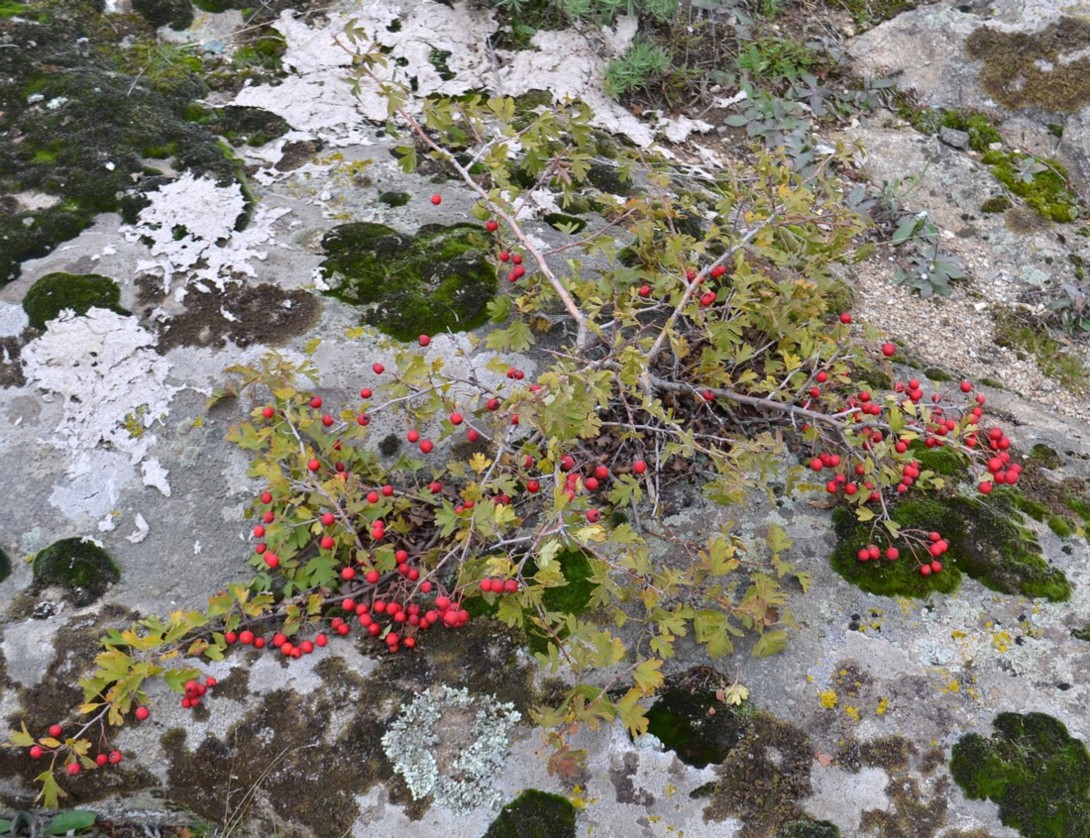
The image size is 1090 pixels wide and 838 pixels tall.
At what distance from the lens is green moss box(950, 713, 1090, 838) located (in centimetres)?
251

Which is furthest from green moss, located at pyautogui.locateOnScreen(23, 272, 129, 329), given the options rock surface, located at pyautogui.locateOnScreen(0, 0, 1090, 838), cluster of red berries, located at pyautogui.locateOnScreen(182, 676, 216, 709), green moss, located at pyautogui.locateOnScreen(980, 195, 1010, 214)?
green moss, located at pyautogui.locateOnScreen(980, 195, 1010, 214)

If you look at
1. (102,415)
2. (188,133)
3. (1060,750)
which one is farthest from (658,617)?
(188,133)

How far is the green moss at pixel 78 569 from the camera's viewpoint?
3.13 m

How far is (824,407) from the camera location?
367cm

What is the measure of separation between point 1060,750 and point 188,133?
481cm

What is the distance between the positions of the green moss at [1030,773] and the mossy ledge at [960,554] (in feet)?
1.70

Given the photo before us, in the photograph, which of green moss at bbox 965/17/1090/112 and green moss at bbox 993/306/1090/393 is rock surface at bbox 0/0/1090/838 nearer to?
green moss at bbox 993/306/1090/393

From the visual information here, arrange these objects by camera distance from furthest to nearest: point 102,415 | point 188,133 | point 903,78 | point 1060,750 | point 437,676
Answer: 1. point 903,78
2. point 188,133
3. point 102,415
4. point 437,676
5. point 1060,750

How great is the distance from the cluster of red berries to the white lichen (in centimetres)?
66

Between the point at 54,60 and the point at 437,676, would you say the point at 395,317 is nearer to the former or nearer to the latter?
the point at 437,676

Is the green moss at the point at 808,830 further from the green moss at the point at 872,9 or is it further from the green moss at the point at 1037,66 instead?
the green moss at the point at 872,9

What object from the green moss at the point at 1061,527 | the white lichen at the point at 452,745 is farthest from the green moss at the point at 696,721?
the green moss at the point at 1061,527

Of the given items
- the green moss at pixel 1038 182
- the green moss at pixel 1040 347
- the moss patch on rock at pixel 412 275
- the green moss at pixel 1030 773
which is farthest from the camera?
the green moss at pixel 1038 182

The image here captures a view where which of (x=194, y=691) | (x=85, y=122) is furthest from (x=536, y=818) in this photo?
(x=85, y=122)
